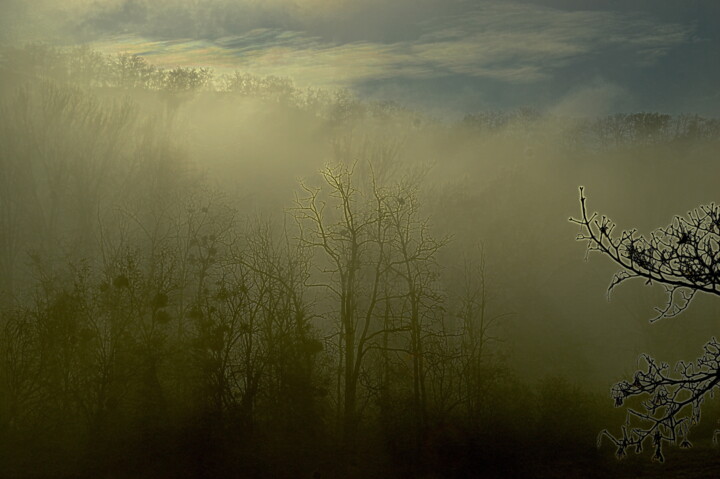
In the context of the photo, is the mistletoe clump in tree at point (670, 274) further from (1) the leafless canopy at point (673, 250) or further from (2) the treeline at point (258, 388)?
(2) the treeline at point (258, 388)

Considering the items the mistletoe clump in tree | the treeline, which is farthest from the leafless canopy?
the treeline

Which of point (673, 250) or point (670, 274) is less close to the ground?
point (673, 250)

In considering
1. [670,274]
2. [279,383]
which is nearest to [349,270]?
[279,383]

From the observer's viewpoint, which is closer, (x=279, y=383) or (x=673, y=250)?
(x=673, y=250)

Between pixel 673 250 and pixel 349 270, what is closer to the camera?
pixel 673 250

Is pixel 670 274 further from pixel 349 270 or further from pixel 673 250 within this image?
pixel 349 270

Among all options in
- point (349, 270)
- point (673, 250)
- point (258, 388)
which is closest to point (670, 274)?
point (673, 250)

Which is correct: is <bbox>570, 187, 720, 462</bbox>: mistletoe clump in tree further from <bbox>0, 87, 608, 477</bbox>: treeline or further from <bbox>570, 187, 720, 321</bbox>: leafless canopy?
<bbox>0, 87, 608, 477</bbox>: treeline

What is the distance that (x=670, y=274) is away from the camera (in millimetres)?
8008

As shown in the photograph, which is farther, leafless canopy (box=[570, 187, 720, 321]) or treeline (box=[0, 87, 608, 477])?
treeline (box=[0, 87, 608, 477])

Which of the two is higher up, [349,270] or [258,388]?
[349,270]

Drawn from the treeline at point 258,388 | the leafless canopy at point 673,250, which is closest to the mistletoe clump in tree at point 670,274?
the leafless canopy at point 673,250

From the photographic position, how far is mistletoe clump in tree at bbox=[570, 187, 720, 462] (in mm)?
7770

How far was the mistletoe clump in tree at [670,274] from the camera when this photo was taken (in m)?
7.77
